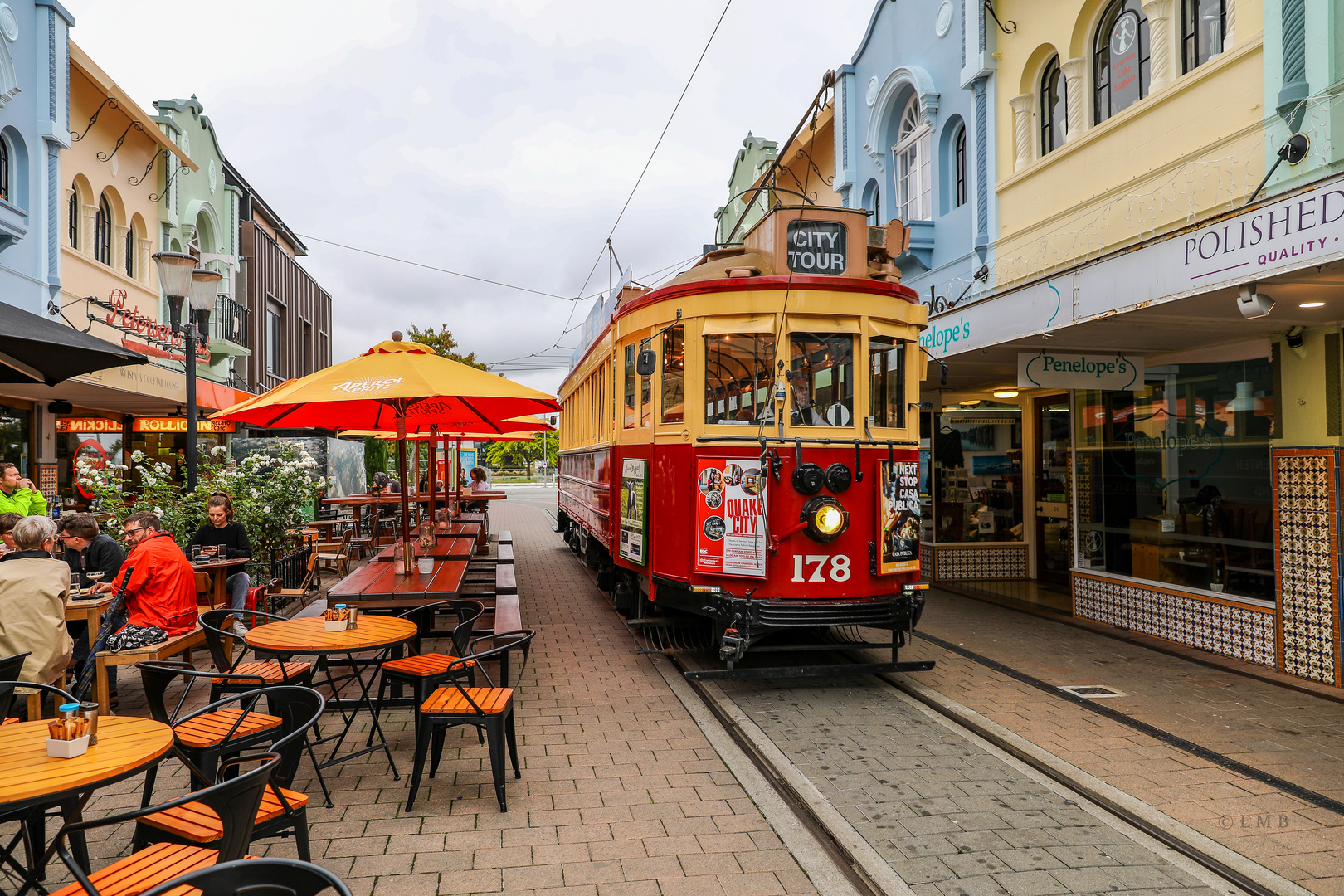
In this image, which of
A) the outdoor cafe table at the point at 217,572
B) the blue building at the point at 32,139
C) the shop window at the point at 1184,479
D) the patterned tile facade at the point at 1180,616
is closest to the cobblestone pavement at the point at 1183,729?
the patterned tile facade at the point at 1180,616

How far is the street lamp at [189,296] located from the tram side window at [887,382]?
20.3ft

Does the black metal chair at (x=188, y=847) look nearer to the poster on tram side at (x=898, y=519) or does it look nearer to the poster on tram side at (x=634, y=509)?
the poster on tram side at (x=634, y=509)

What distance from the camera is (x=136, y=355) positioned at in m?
5.26

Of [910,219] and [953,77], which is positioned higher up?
[953,77]

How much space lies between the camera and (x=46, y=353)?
15.8 feet

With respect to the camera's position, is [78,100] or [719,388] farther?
[78,100]

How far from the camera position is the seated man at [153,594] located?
17.7 feet

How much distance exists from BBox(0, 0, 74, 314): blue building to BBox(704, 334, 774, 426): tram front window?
33.5ft

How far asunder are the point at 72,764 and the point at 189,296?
6.89m

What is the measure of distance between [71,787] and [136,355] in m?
3.43

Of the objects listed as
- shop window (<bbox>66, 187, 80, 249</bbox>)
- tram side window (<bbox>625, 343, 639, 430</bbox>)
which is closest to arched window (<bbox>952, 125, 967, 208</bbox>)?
tram side window (<bbox>625, 343, 639, 430</bbox>)

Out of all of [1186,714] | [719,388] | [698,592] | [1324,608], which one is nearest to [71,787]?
[698,592]

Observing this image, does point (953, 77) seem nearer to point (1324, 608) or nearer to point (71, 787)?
point (1324, 608)

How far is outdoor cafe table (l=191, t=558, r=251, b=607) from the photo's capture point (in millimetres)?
7355
